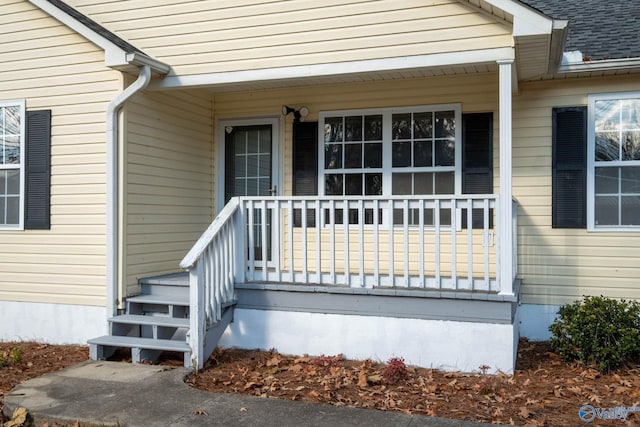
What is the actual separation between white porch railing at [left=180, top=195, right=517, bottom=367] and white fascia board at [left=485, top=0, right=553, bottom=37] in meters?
1.51

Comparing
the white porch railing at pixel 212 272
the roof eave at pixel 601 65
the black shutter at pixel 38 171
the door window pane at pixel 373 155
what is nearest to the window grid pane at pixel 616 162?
the roof eave at pixel 601 65

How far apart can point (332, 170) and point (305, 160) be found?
388mm

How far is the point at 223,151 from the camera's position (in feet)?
25.7

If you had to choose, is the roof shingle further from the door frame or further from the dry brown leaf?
the dry brown leaf

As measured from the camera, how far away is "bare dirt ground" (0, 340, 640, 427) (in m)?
4.36

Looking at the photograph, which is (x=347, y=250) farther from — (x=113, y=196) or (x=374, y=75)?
(x=113, y=196)

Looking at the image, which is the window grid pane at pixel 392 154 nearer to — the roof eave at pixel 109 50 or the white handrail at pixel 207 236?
the white handrail at pixel 207 236

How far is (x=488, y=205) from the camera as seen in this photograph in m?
5.34

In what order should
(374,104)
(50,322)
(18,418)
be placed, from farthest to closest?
1. (374,104)
2. (50,322)
3. (18,418)

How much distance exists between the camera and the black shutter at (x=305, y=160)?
7.45 metres

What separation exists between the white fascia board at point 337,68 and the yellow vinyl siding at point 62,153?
32.7 inches

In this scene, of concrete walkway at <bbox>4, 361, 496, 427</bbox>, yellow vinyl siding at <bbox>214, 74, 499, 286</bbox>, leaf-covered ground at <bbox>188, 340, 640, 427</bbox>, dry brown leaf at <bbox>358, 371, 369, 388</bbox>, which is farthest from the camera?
yellow vinyl siding at <bbox>214, 74, 499, 286</bbox>

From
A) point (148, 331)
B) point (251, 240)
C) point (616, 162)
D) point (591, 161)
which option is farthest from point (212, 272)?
point (616, 162)

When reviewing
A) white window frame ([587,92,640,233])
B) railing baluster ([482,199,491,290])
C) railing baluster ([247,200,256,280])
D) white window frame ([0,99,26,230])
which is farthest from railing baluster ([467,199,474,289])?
white window frame ([0,99,26,230])
